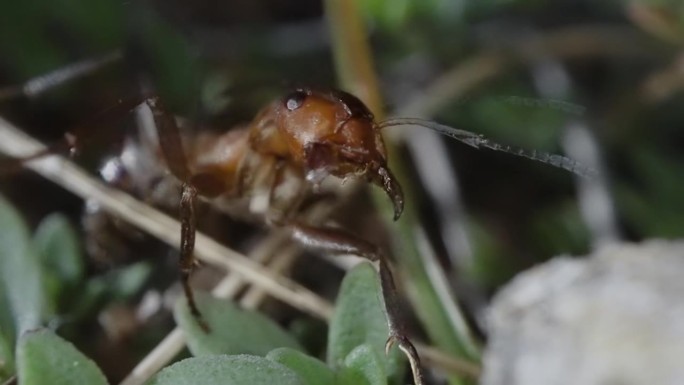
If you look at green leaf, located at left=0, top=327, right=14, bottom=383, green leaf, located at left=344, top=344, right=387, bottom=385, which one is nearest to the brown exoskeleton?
green leaf, located at left=344, top=344, right=387, bottom=385

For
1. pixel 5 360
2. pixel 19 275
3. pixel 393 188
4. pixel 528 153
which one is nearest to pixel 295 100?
pixel 393 188

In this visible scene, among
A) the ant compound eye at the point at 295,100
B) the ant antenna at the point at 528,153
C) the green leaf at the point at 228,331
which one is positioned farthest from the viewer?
the ant compound eye at the point at 295,100

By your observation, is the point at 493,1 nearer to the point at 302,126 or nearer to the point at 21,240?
the point at 302,126

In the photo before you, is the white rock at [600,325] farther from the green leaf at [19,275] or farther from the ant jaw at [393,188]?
the green leaf at [19,275]

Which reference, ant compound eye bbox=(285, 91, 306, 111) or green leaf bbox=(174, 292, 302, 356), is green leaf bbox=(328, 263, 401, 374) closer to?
green leaf bbox=(174, 292, 302, 356)

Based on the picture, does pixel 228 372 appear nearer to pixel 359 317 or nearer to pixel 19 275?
pixel 359 317

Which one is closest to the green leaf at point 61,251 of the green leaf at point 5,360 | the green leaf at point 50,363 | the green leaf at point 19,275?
A: the green leaf at point 19,275
